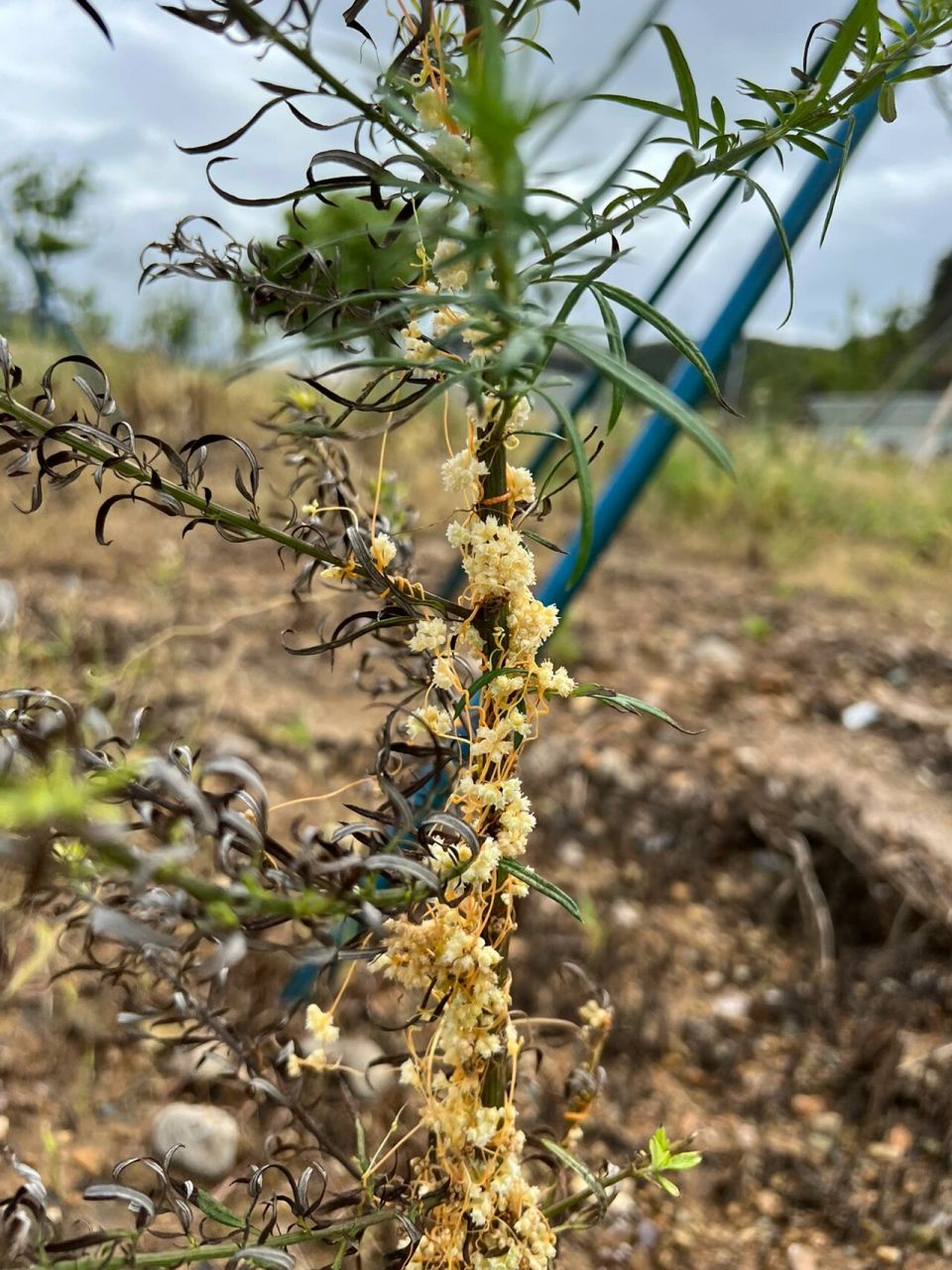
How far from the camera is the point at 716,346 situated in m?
1.33

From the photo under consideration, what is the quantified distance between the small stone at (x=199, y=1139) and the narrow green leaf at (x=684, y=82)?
1017 mm

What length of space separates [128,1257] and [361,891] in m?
0.21

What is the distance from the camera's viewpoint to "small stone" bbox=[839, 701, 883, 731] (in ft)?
6.82

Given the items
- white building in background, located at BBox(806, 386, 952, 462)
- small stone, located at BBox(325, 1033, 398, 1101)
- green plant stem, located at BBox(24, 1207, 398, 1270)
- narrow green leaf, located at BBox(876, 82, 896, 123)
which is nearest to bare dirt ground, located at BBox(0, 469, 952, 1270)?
small stone, located at BBox(325, 1033, 398, 1101)

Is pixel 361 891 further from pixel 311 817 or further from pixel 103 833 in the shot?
pixel 311 817

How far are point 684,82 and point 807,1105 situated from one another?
1197 mm

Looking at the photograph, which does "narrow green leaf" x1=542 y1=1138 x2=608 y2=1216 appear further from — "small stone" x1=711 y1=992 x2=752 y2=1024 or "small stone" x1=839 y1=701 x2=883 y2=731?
"small stone" x1=839 y1=701 x2=883 y2=731

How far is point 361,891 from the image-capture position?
14.2 inches

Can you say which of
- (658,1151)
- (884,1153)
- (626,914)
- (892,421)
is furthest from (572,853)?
(892,421)

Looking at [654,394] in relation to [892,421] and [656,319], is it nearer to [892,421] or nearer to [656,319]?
[656,319]

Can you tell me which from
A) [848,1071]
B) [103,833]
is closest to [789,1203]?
[848,1071]

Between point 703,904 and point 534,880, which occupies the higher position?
point 534,880

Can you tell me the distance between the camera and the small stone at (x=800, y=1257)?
949mm

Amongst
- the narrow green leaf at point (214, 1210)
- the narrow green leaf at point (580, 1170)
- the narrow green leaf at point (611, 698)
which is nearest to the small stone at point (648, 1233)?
the narrow green leaf at point (580, 1170)
